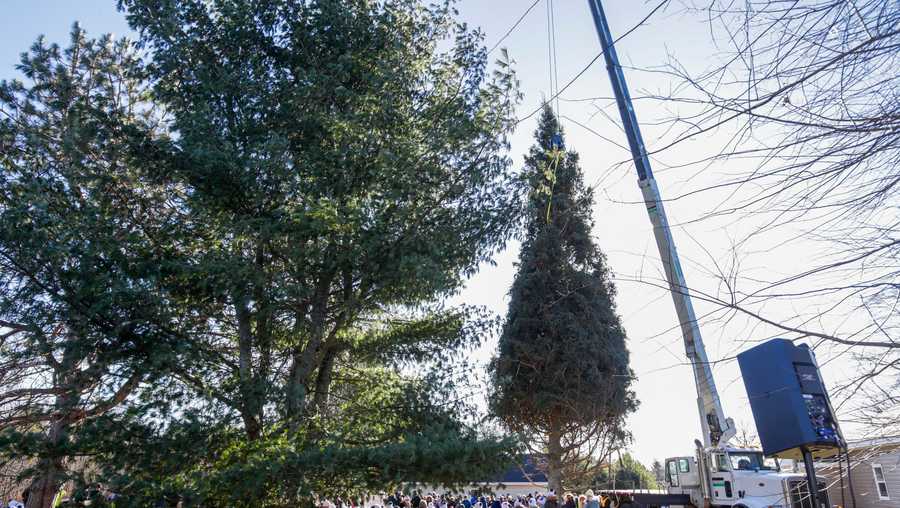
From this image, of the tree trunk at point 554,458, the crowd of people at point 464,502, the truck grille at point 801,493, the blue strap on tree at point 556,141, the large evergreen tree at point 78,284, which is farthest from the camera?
the tree trunk at point 554,458

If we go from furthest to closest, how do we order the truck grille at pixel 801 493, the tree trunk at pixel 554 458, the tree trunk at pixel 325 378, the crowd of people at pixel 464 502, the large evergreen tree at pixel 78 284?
the tree trunk at pixel 554 458 → the tree trunk at pixel 325 378 → the crowd of people at pixel 464 502 → the large evergreen tree at pixel 78 284 → the truck grille at pixel 801 493

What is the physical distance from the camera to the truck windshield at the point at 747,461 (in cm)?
1005

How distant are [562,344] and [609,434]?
8.02 feet

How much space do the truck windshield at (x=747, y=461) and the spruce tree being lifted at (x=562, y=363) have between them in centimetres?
308

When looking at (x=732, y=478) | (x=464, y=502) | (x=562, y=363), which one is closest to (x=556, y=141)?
(x=732, y=478)

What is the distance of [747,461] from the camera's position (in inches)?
400

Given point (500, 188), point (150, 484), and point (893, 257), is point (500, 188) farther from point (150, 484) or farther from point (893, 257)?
point (893, 257)

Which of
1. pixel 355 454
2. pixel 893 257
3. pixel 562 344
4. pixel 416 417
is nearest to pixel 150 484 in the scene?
pixel 355 454

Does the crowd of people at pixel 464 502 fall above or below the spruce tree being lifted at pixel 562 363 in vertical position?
below

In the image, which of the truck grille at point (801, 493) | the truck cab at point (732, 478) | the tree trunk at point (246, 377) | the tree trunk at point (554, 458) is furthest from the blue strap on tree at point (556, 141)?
the tree trunk at point (554, 458)

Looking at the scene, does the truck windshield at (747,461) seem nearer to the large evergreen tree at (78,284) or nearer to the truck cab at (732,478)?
the truck cab at (732,478)

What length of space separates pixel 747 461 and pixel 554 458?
4735 millimetres

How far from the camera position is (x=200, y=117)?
7078mm

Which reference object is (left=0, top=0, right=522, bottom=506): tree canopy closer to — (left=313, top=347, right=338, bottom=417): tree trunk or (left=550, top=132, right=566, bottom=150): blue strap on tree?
(left=313, top=347, right=338, bottom=417): tree trunk
